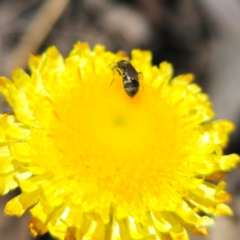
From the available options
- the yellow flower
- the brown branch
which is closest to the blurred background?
the brown branch

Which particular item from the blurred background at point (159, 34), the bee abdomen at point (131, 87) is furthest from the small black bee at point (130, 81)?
the blurred background at point (159, 34)

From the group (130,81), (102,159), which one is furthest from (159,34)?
(102,159)

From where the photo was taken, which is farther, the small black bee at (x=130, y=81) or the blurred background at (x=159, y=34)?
the blurred background at (x=159, y=34)

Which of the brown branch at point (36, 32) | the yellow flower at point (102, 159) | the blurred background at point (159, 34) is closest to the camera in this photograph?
the yellow flower at point (102, 159)

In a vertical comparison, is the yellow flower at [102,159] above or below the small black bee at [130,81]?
below

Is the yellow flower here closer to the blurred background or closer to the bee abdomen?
the bee abdomen

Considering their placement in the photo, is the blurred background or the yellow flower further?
the blurred background

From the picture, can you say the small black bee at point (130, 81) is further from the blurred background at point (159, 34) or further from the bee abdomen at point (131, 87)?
the blurred background at point (159, 34)

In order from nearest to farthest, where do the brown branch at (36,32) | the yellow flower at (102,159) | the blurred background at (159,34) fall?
the yellow flower at (102,159) → the brown branch at (36,32) → the blurred background at (159,34)
